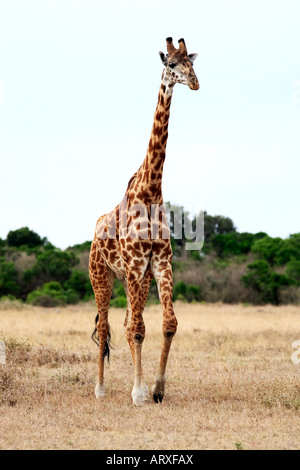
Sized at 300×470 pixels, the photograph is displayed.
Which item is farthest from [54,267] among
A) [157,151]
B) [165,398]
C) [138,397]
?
[138,397]

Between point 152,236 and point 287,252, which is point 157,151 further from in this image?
point 287,252

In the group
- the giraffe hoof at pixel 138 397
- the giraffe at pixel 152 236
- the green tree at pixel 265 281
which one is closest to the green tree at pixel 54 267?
the green tree at pixel 265 281

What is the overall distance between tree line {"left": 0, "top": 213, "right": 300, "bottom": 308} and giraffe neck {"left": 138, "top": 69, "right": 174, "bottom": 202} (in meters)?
18.0

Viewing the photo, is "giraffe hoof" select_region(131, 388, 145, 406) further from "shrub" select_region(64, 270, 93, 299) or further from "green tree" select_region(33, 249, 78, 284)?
"green tree" select_region(33, 249, 78, 284)

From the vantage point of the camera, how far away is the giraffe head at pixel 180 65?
23.4 ft

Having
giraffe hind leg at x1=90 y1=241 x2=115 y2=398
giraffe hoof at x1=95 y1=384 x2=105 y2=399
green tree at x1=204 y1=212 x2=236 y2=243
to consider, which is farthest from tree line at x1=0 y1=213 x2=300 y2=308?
giraffe hoof at x1=95 y1=384 x2=105 y2=399

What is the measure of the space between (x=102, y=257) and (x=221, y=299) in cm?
2247

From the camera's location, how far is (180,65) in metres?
7.26

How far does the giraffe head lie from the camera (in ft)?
23.4

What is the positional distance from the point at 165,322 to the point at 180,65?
2892 mm

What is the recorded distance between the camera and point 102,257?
28.3 feet

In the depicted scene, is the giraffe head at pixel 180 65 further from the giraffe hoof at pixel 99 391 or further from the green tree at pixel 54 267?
the green tree at pixel 54 267

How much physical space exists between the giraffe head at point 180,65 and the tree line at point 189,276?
18.5 meters
